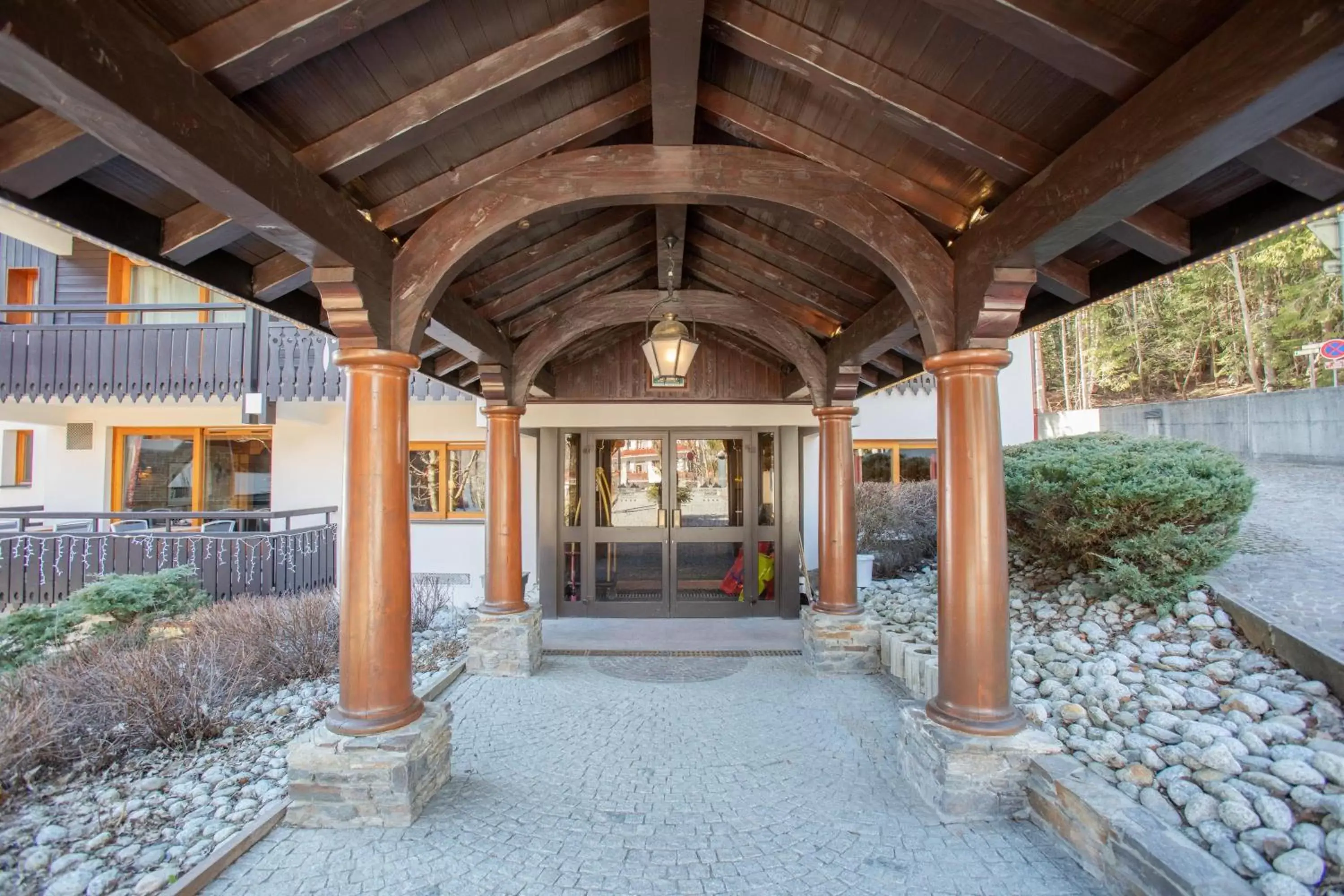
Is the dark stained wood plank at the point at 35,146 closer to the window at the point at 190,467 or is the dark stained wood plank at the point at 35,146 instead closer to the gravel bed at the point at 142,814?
the gravel bed at the point at 142,814

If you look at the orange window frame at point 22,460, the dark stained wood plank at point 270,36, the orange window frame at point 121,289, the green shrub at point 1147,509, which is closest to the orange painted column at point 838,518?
the green shrub at point 1147,509

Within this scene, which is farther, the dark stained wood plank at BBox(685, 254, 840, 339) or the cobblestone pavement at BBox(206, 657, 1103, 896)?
the dark stained wood plank at BBox(685, 254, 840, 339)

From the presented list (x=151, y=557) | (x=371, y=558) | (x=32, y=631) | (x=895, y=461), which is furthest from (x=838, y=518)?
(x=151, y=557)

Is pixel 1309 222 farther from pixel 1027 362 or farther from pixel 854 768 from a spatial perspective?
pixel 1027 362

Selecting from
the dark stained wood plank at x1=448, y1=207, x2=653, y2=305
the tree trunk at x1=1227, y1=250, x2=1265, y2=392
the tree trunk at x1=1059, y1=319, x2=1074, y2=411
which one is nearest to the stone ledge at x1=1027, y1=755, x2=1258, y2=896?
the dark stained wood plank at x1=448, y1=207, x2=653, y2=305

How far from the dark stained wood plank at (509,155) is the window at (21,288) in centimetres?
1081

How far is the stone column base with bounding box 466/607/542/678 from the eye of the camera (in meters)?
5.23

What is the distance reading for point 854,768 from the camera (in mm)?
3555

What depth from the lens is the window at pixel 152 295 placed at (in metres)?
9.30

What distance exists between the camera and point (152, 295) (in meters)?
9.98

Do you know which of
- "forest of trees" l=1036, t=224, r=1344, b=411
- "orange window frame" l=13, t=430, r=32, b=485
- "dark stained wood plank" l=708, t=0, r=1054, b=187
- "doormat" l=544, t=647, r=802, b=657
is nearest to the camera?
"dark stained wood plank" l=708, t=0, r=1054, b=187

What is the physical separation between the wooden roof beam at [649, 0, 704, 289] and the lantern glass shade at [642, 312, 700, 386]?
83 centimetres

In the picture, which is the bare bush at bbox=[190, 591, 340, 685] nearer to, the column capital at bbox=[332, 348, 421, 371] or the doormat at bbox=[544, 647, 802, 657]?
the doormat at bbox=[544, 647, 802, 657]

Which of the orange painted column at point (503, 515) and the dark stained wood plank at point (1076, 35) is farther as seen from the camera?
the orange painted column at point (503, 515)
